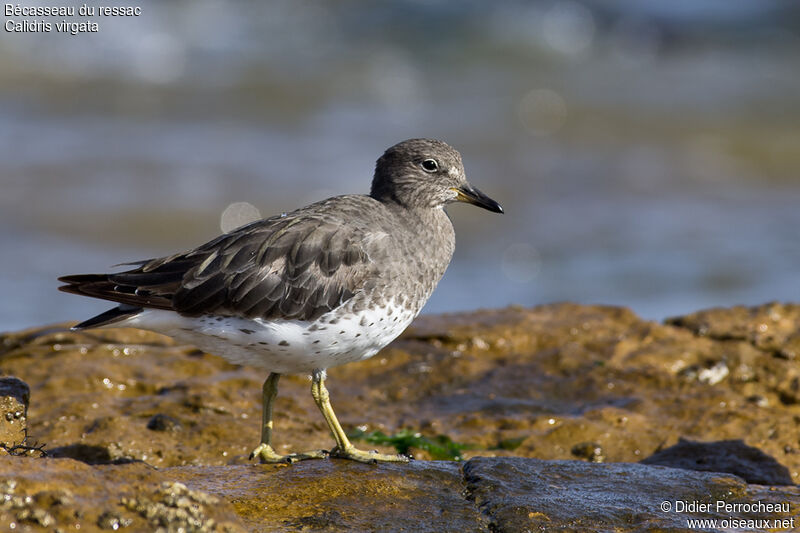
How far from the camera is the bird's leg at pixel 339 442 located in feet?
19.0

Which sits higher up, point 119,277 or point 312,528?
point 119,277

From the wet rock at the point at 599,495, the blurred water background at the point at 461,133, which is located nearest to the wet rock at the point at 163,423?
the wet rock at the point at 599,495

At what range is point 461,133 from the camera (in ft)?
63.1

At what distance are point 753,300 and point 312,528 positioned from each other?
10.2 metres

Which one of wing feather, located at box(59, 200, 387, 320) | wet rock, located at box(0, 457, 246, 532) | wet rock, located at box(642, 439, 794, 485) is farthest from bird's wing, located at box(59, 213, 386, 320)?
wet rock, located at box(642, 439, 794, 485)

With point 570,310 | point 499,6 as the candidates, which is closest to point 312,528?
point 570,310

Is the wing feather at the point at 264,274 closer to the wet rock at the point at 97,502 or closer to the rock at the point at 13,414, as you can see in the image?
the rock at the point at 13,414

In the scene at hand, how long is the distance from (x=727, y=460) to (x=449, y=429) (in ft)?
6.34

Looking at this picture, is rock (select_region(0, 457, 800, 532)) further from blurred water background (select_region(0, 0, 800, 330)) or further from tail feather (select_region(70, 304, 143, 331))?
blurred water background (select_region(0, 0, 800, 330))

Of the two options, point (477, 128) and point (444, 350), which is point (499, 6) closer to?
point (477, 128)

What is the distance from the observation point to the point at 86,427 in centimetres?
670

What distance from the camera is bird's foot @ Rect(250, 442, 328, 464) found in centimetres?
591

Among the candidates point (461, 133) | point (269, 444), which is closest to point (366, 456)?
point (269, 444)

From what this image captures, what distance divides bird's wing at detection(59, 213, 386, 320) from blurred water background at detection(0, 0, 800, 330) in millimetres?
6238
